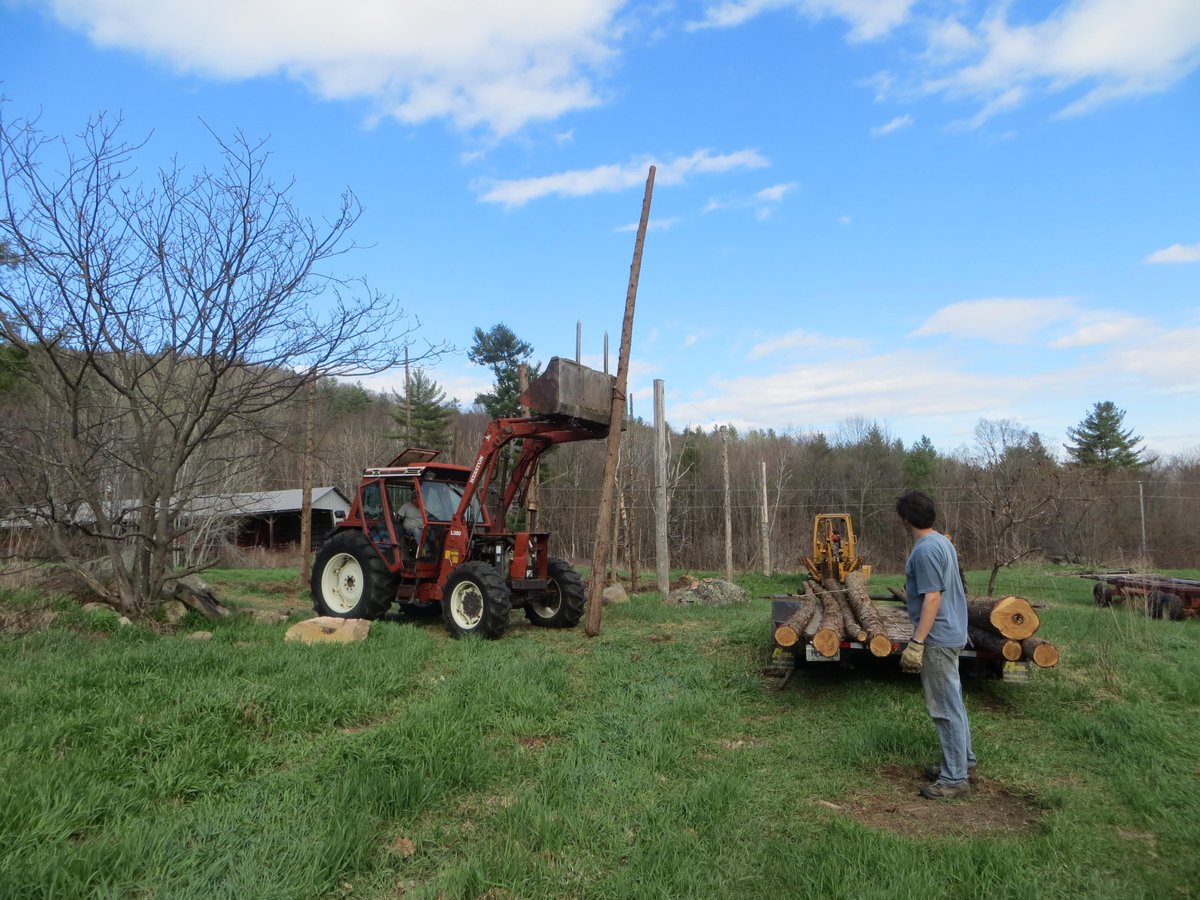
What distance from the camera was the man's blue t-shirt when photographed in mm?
4699

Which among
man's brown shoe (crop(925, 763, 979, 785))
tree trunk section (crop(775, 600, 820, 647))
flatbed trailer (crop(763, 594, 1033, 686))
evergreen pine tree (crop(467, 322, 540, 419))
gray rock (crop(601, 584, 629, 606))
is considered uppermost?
evergreen pine tree (crop(467, 322, 540, 419))

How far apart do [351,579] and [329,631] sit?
8.53 ft

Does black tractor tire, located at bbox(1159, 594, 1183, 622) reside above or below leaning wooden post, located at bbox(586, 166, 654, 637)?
below

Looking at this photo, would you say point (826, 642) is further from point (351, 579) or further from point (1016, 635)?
point (351, 579)

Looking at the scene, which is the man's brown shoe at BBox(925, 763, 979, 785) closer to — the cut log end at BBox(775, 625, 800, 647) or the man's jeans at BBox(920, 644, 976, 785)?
the man's jeans at BBox(920, 644, 976, 785)

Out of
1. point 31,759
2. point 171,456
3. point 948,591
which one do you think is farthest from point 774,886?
point 171,456

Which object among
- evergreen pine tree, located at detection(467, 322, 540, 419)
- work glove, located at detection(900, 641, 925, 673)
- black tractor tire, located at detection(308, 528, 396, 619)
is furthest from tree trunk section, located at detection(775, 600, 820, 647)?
evergreen pine tree, located at detection(467, 322, 540, 419)

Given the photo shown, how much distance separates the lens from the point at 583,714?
6.02m

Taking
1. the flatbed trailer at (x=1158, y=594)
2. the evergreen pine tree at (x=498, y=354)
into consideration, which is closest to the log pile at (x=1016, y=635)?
the flatbed trailer at (x=1158, y=594)

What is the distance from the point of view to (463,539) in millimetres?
10156

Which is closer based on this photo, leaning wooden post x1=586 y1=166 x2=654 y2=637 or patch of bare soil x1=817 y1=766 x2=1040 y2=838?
patch of bare soil x1=817 y1=766 x2=1040 y2=838

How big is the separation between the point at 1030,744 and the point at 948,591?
5.65ft

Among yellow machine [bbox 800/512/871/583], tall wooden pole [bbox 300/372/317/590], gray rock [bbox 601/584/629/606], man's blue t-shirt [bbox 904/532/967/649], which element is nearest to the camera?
man's blue t-shirt [bbox 904/532/967/649]

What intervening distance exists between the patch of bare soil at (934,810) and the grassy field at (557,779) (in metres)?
0.02
